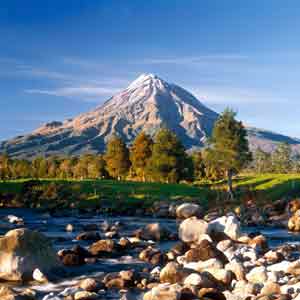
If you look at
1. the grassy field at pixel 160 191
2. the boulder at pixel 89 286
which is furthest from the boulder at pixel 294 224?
the boulder at pixel 89 286

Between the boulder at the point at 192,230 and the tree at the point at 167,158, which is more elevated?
the tree at the point at 167,158

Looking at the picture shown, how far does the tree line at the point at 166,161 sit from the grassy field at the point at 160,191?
3688 millimetres

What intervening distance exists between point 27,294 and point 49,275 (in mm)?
3724

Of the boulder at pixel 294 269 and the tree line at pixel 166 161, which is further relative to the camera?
the tree line at pixel 166 161

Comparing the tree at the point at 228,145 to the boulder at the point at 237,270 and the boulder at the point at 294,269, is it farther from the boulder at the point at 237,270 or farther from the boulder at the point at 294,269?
the boulder at the point at 237,270

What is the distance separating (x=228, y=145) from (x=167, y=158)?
1703 centimetres

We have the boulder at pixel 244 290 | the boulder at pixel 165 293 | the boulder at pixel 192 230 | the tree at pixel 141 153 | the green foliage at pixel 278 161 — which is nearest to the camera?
the boulder at pixel 165 293

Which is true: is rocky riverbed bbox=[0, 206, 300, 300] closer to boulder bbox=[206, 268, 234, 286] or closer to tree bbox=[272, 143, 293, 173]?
boulder bbox=[206, 268, 234, 286]

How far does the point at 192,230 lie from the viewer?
119 ft

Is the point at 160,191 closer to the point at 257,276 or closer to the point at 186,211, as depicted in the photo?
the point at 186,211

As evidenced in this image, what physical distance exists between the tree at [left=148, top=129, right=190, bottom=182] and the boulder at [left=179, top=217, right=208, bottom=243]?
54.3 m

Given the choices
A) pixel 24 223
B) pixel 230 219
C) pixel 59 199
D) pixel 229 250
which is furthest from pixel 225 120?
pixel 229 250

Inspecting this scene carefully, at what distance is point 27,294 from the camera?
20.0 meters

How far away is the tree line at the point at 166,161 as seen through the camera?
254ft
